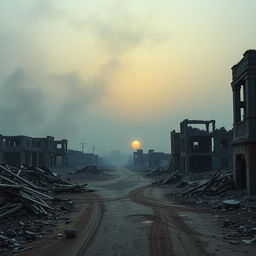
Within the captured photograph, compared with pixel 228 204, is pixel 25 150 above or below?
above

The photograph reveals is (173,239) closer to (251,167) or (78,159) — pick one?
(251,167)

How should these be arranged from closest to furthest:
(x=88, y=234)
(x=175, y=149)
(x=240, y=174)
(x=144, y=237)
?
1. (x=144, y=237)
2. (x=88, y=234)
3. (x=240, y=174)
4. (x=175, y=149)

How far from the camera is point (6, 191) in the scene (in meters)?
14.6

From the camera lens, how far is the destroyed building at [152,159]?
100 m

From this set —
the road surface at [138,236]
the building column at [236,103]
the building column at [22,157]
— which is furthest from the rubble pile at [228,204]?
the building column at [22,157]

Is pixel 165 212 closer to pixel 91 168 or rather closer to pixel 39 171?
pixel 39 171

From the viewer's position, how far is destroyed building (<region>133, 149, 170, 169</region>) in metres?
100

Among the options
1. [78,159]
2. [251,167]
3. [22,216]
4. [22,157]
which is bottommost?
[22,216]

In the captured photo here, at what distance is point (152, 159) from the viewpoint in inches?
3971

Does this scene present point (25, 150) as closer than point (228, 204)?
No

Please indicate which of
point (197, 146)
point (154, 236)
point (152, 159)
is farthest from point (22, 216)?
point (152, 159)

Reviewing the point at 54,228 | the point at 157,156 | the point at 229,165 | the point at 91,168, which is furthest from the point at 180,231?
the point at 157,156

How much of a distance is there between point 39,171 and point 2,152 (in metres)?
29.5

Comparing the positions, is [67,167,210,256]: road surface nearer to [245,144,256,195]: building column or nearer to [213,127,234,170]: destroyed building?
[245,144,256,195]: building column
